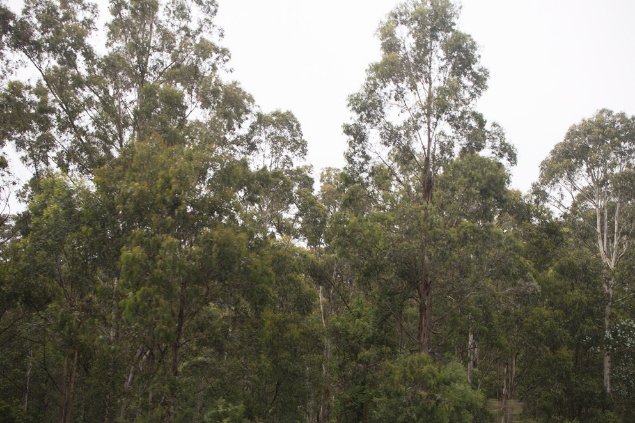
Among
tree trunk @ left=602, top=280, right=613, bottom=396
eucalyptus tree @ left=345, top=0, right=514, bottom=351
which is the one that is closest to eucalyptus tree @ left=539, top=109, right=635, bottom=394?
tree trunk @ left=602, top=280, right=613, bottom=396

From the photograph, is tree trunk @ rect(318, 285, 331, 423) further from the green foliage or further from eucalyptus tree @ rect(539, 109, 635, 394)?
eucalyptus tree @ rect(539, 109, 635, 394)

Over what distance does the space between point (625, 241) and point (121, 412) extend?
83.6ft

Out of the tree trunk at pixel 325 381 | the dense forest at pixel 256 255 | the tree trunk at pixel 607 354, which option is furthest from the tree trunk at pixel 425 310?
the tree trunk at pixel 607 354

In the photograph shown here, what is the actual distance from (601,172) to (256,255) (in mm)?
20715

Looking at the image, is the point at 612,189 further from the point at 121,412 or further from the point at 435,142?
the point at 121,412

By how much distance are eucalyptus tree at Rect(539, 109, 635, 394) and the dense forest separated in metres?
3.86

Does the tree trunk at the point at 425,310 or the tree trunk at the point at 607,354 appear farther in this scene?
the tree trunk at the point at 607,354

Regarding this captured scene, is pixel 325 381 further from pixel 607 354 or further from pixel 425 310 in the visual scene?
pixel 607 354

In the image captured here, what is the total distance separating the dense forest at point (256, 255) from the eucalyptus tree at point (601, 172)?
3.86 meters

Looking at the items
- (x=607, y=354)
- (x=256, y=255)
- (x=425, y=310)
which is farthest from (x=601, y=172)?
(x=256, y=255)

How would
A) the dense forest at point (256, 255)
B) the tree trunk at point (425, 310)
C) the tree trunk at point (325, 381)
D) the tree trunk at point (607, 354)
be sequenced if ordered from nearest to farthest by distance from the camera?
the dense forest at point (256, 255) → the tree trunk at point (425, 310) → the tree trunk at point (325, 381) → the tree trunk at point (607, 354)

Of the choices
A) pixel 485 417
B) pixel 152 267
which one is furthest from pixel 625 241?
pixel 152 267

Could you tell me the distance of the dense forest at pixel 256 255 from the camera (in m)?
11.6

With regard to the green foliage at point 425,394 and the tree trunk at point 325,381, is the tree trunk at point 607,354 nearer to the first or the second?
the green foliage at point 425,394
